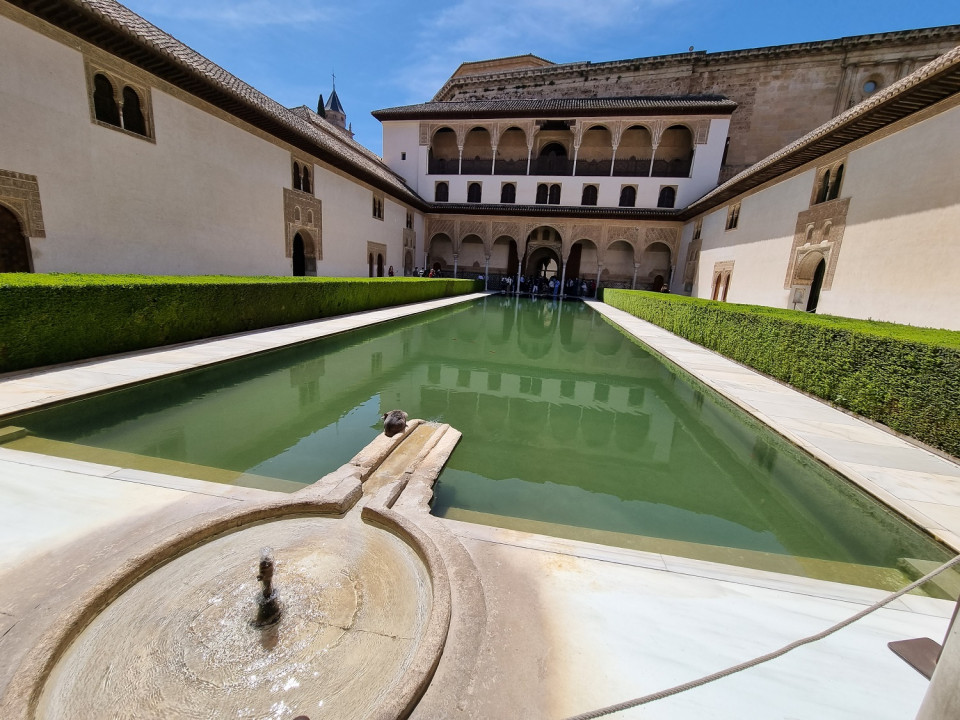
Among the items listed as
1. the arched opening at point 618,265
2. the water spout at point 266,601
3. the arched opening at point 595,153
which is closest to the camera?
the water spout at point 266,601

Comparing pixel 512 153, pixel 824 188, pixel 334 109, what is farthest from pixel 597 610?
pixel 334 109

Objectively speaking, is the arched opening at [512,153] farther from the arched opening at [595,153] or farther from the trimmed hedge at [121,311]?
the trimmed hedge at [121,311]

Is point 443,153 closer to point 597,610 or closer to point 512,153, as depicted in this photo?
point 512,153

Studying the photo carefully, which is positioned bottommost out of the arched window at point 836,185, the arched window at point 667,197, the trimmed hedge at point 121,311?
the trimmed hedge at point 121,311

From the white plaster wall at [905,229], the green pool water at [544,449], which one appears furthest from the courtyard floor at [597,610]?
the white plaster wall at [905,229]

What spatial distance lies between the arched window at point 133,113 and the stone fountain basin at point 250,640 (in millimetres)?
10885

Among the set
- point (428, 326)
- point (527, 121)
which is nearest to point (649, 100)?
point (527, 121)

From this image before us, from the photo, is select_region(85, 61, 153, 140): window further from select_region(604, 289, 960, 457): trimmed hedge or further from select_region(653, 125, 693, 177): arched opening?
select_region(653, 125, 693, 177): arched opening

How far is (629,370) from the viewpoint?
7133mm

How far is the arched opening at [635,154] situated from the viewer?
24.7 m

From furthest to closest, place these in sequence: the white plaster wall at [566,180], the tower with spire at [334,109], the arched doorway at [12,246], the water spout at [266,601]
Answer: the tower with spire at [334,109], the white plaster wall at [566,180], the arched doorway at [12,246], the water spout at [266,601]

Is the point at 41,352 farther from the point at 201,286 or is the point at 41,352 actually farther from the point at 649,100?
the point at 649,100

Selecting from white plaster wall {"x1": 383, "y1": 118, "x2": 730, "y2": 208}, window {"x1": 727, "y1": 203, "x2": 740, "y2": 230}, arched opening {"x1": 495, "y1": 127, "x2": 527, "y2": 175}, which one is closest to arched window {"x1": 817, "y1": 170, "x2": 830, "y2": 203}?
window {"x1": 727, "y1": 203, "x2": 740, "y2": 230}

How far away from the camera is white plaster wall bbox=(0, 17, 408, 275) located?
7129 mm
